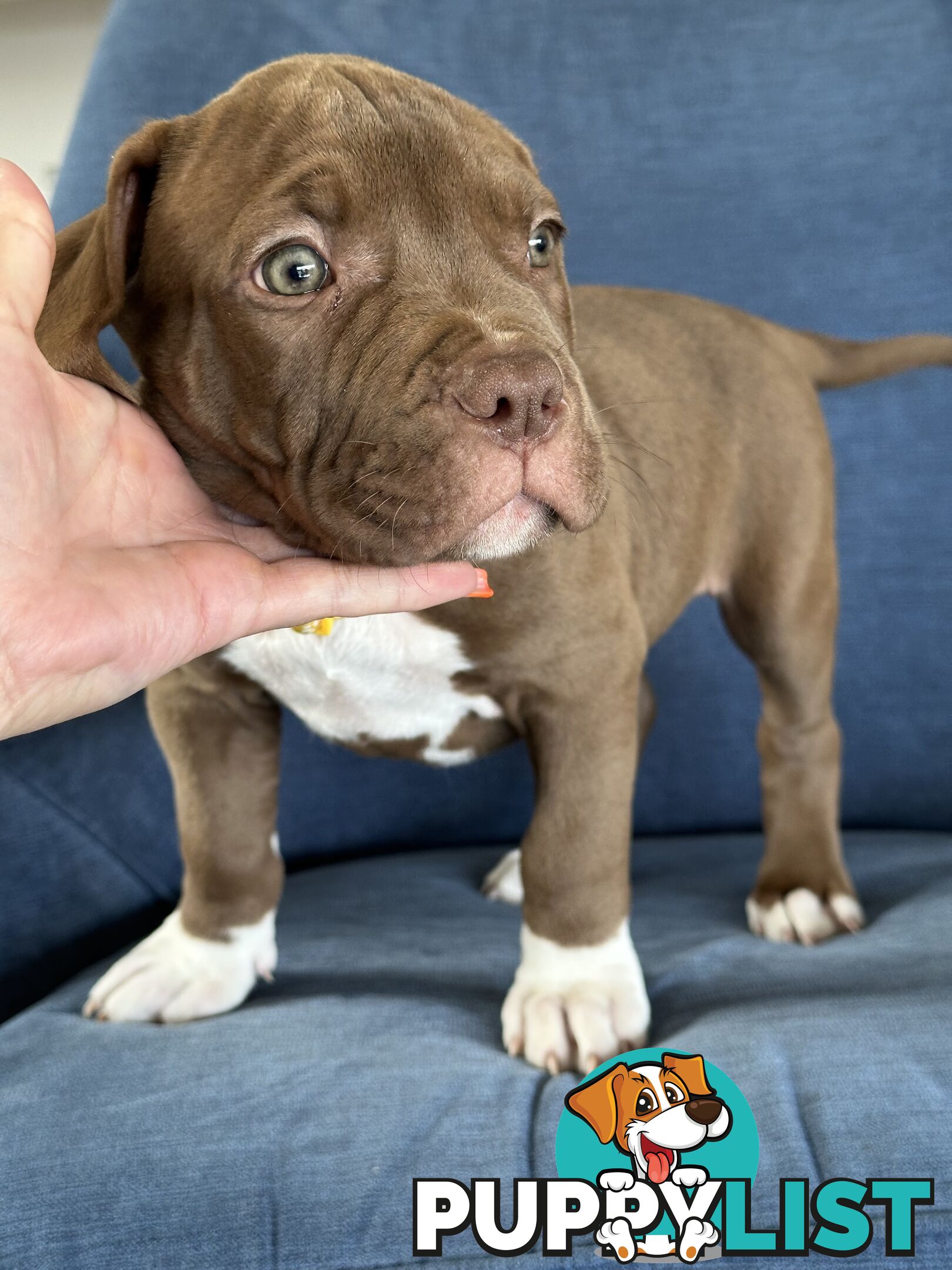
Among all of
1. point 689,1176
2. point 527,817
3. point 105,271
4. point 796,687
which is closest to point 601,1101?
point 689,1176

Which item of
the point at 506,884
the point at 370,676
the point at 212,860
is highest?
the point at 370,676

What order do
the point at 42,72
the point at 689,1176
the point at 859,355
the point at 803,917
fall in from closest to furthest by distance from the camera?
the point at 689,1176
the point at 803,917
the point at 859,355
the point at 42,72

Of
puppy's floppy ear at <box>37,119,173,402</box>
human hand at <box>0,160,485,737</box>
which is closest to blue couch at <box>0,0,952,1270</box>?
human hand at <box>0,160,485,737</box>

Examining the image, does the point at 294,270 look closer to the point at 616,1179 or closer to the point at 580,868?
the point at 580,868

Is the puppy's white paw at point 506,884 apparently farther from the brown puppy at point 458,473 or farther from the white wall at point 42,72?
the white wall at point 42,72

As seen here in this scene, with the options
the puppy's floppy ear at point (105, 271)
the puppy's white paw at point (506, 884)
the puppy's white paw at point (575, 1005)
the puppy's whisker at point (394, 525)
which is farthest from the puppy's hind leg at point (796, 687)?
the puppy's floppy ear at point (105, 271)

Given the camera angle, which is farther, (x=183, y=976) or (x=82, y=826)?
(x=82, y=826)

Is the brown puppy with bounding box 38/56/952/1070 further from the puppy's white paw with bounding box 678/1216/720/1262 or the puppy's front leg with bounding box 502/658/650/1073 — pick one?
the puppy's white paw with bounding box 678/1216/720/1262
